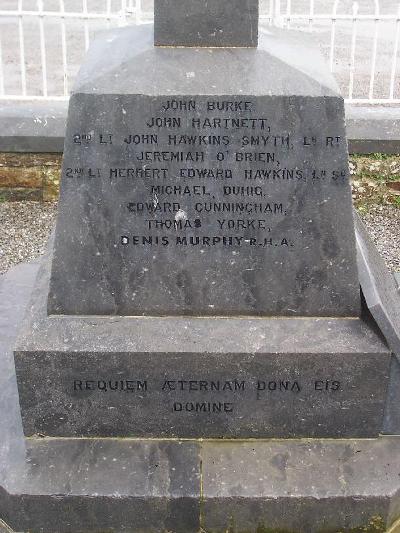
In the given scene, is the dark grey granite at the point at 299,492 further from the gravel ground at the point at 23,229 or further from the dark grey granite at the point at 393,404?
the gravel ground at the point at 23,229

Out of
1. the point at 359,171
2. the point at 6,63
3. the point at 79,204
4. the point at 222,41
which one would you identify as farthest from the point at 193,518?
the point at 6,63

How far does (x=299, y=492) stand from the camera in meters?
2.76

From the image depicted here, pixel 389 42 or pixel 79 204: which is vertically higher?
pixel 79 204

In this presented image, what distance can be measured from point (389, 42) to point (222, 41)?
9.27 metres

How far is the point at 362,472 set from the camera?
2.86 metres

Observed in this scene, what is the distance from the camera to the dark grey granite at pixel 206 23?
282 cm

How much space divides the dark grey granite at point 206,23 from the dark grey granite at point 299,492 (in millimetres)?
1668

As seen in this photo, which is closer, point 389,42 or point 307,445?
point 307,445

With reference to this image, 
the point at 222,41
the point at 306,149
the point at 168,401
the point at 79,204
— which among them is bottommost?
the point at 168,401

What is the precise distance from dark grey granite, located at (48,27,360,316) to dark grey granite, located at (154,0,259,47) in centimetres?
5

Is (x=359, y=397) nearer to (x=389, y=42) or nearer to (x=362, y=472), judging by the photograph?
(x=362, y=472)

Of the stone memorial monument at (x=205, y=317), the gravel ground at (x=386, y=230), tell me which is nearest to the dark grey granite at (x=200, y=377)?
the stone memorial monument at (x=205, y=317)

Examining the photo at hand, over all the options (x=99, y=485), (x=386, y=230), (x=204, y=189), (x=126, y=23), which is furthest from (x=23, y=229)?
(x=99, y=485)

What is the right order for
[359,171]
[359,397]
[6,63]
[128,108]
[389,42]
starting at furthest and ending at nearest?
[389,42] → [6,63] → [359,171] → [359,397] → [128,108]
